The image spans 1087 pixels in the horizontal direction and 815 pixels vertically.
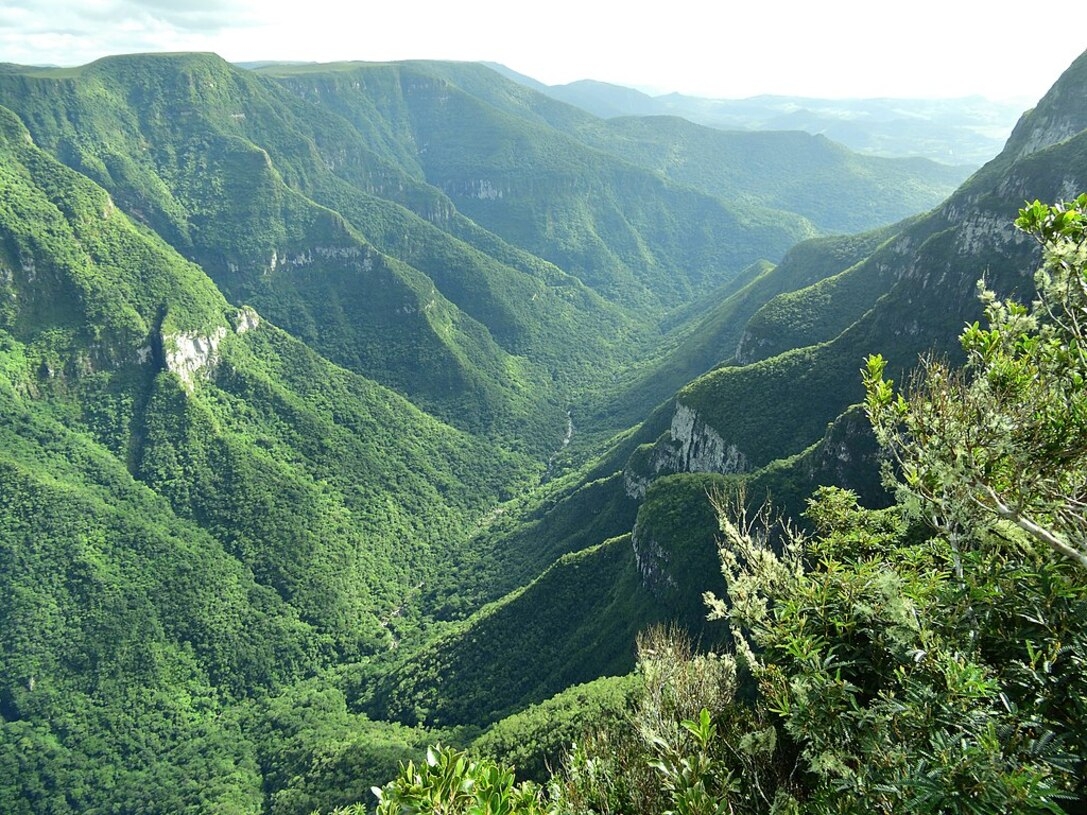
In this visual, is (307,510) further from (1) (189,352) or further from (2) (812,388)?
(2) (812,388)

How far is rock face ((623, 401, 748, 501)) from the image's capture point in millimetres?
98500

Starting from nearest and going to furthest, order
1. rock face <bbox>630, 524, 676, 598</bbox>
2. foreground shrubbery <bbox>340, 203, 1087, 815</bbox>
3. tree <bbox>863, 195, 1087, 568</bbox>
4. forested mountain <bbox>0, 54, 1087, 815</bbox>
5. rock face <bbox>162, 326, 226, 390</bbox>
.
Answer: foreground shrubbery <bbox>340, 203, 1087, 815</bbox> < tree <bbox>863, 195, 1087, 568</bbox> < rock face <bbox>630, 524, 676, 598</bbox> < forested mountain <bbox>0, 54, 1087, 815</bbox> < rock face <bbox>162, 326, 226, 390</bbox>

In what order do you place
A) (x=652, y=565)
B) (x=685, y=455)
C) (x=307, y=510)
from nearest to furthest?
(x=652, y=565) → (x=685, y=455) → (x=307, y=510)

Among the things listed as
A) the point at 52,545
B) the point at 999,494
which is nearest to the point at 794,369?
the point at 999,494

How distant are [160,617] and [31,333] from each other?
83451mm

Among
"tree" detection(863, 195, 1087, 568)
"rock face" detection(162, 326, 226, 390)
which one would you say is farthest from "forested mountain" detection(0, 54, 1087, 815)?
"tree" detection(863, 195, 1087, 568)

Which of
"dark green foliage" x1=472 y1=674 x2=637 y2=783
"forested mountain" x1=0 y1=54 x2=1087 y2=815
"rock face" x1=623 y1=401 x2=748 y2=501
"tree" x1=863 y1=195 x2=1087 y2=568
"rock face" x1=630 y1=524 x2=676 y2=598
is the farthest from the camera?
"rock face" x1=623 y1=401 x2=748 y2=501

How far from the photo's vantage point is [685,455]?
107875mm

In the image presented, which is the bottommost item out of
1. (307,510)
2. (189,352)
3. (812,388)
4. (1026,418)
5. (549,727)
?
(307,510)

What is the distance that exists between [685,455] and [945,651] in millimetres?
98265

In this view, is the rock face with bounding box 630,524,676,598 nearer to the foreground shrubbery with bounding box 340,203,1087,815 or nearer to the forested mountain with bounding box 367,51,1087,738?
the forested mountain with bounding box 367,51,1087,738

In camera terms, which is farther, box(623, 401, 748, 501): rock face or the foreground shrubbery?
box(623, 401, 748, 501): rock face

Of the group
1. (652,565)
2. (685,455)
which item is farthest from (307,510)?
(652,565)

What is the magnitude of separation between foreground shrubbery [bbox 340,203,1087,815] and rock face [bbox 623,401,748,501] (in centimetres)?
8352
